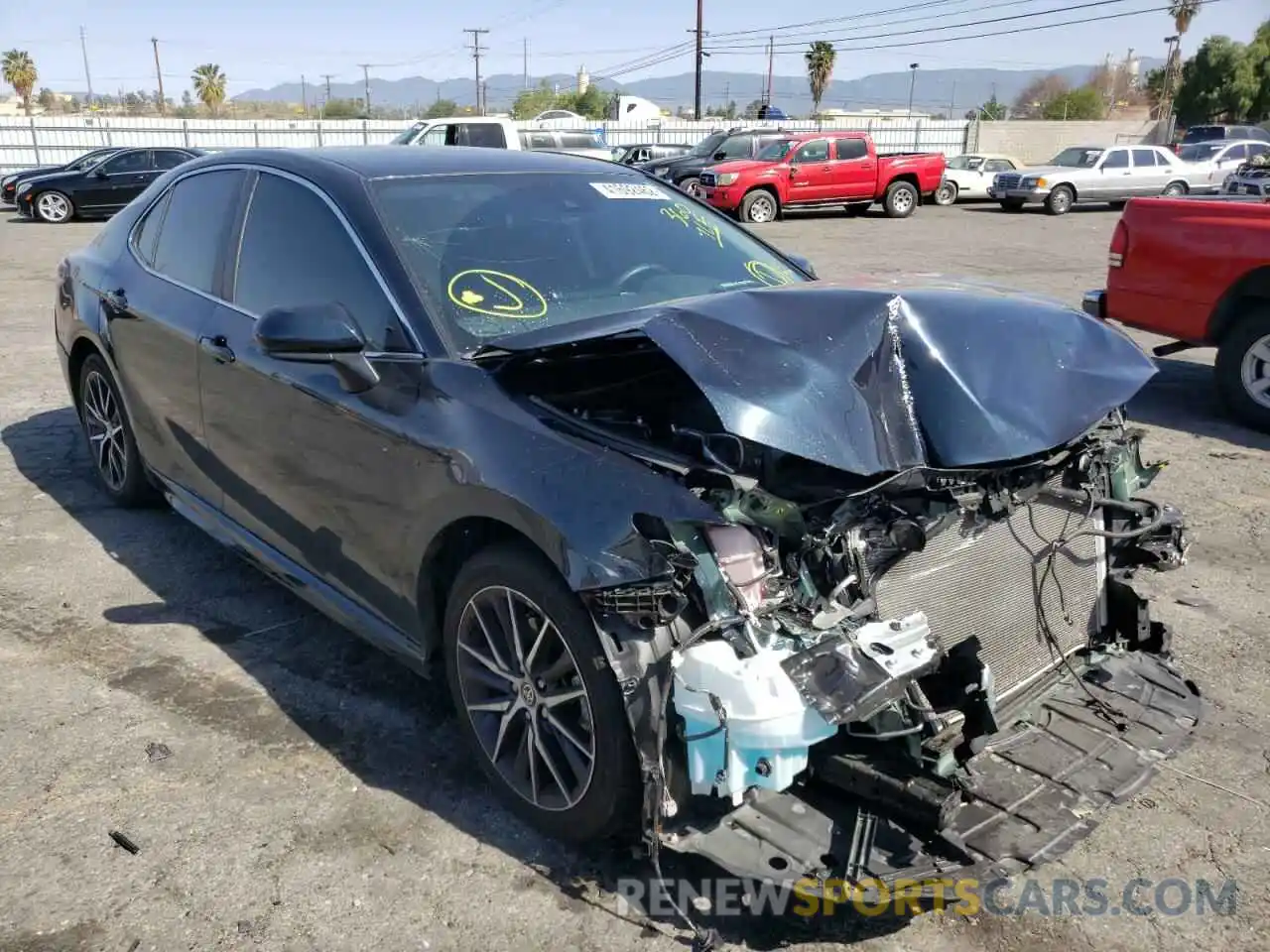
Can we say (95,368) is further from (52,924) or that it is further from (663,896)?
(663,896)

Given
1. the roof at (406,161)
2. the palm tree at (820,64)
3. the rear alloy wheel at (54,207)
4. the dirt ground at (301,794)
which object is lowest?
the dirt ground at (301,794)

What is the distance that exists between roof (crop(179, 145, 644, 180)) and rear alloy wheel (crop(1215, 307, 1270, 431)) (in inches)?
183

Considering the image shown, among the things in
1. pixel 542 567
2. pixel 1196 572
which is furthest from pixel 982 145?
pixel 542 567

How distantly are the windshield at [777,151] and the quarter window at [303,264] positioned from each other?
19.3 m

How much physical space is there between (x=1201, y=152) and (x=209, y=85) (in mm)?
71167

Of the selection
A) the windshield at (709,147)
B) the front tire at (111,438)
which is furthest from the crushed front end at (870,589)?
the windshield at (709,147)

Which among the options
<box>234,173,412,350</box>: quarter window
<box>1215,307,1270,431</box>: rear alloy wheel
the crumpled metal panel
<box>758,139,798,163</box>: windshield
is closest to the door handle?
<box>234,173,412,350</box>: quarter window

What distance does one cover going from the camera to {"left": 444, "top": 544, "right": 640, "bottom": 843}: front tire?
8.45 ft

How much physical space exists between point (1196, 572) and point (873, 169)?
1992 centimetres

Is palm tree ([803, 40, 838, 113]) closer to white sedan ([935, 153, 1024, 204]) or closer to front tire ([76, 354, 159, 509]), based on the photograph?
white sedan ([935, 153, 1024, 204])

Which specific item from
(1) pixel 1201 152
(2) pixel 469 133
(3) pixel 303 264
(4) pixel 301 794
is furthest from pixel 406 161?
(1) pixel 1201 152

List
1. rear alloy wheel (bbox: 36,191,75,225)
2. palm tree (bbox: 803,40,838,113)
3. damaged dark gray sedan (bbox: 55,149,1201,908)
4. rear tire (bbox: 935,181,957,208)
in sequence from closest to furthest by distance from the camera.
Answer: damaged dark gray sedan (bbox: 55,149,1201,908)
rear alloy wheel (bbox: 36,191,75,225)
rear tire (bbox: 935,181,957,208)
palm tree (bbox: 803,40,838,113)

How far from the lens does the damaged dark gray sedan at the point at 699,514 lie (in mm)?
2445

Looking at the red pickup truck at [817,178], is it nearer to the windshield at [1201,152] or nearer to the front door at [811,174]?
the front door at [811,174]
